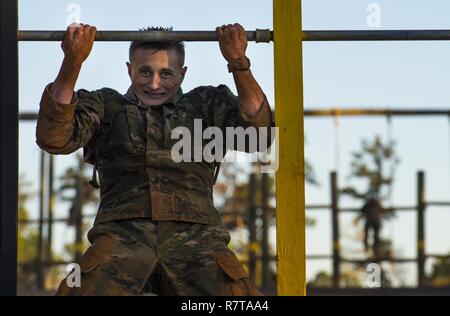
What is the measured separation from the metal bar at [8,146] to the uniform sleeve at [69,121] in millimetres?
110

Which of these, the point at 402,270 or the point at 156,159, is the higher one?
the point at 156,159

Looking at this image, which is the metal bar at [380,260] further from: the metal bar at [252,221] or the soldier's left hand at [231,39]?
the soldier's left hand at [231,39]

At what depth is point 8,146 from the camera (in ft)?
12.4

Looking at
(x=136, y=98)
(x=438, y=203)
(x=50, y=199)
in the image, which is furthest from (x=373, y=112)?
(x=136, y=98)

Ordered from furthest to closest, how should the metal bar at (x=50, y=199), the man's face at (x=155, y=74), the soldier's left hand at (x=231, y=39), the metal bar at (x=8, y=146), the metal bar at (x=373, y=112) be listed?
the metal bar at (x=50, y=199) < the metal bar at (x=373, y=112) < the man's face at (x=155, y=74) < the soldier's left hand at (x=231, y=39) < the metal bar at (x=8, y=146)

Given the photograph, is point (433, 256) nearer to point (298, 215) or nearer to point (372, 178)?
point (372, 178)

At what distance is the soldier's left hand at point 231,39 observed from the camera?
3838 millimetres

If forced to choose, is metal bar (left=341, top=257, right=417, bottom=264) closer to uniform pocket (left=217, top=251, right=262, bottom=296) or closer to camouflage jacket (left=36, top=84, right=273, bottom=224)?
camouflage jacket (left=36, top=84, right=273, bottom=224)

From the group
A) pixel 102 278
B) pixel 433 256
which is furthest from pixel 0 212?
pixel 433 256

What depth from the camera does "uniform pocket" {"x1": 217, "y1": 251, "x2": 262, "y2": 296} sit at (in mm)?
3746

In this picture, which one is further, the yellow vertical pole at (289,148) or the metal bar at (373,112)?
the metal bar at (373,112)

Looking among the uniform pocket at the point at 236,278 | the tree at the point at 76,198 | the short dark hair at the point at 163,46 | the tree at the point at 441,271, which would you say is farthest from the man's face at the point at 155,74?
the tree at the point at 441,271

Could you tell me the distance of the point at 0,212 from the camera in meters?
3.74
